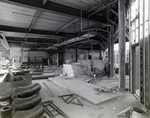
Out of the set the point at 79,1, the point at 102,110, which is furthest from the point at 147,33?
the point at 79,1

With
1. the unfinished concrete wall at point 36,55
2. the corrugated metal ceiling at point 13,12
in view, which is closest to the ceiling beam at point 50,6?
the corrugated metal ceiling at point 13,12

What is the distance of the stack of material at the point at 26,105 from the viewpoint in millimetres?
1935

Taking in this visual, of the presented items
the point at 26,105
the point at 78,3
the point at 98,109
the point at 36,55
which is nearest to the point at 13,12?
the point at 78,3

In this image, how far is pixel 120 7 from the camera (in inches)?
156

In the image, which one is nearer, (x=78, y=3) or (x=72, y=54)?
(x=78, y=3)

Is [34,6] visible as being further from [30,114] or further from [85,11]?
[30,114]

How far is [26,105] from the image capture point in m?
2.16

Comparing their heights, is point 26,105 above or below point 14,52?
below

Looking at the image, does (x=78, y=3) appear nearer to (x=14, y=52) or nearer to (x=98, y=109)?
(x=98, y=109)

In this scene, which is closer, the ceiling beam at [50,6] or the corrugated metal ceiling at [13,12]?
the ceiling beam at [50,6]

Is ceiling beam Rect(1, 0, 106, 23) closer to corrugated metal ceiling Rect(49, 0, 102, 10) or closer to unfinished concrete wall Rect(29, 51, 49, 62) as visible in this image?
corrugated metal ceiling Rect(49, 0, 102, 10)

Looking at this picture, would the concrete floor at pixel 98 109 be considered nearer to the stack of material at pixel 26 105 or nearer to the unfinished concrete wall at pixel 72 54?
the stack of material at pixel 26 105

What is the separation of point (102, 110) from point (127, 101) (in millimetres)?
1033

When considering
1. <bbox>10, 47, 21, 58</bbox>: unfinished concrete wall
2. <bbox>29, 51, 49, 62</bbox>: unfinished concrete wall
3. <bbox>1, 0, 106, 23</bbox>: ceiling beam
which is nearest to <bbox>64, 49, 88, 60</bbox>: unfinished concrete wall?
<bbox>29, 51, 49, 62</bbox>: unfinished concrete wall
